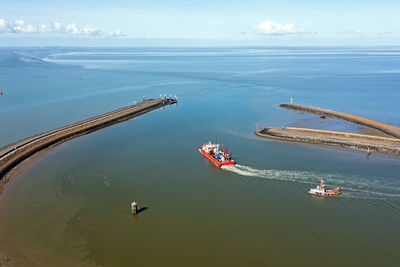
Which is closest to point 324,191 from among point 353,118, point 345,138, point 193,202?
point 193,202

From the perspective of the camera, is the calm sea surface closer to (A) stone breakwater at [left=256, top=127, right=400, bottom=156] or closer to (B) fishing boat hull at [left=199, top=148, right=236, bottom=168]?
(B) fishing boat hull at [left=199, top=148, right=236, bottom=168]

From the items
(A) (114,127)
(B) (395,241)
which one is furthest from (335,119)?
(A) (114,127)

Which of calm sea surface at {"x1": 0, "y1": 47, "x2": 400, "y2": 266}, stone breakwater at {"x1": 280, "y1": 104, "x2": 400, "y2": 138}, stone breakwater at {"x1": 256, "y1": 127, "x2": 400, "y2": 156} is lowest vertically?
calm sea surface at {"x1": 0, "y1": 47, "x2": 400, "y2": 266}

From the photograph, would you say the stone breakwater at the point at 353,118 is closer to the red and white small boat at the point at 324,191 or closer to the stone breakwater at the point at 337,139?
the stone breakwater at the point at 337,139

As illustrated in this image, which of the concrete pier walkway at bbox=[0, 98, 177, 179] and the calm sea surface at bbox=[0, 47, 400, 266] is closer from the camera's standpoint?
the calm sea surface at bbox=[0, 47, 400, 266]

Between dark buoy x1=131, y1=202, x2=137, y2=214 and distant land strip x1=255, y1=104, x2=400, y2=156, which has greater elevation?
distant land strip x1=255, y1=104, x2=400, y2=156

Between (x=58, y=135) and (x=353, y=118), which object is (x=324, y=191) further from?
(x=58, y=135)

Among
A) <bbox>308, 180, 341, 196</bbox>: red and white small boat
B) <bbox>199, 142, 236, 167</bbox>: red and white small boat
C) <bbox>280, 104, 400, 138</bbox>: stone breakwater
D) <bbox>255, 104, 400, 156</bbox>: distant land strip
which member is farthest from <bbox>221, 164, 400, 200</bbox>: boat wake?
<bbox>280, 104, 400, 138</bbox>: stone breakwater

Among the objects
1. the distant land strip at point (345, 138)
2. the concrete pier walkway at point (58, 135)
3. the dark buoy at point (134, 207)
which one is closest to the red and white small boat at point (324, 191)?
the distant land strip at point (345, 138)
